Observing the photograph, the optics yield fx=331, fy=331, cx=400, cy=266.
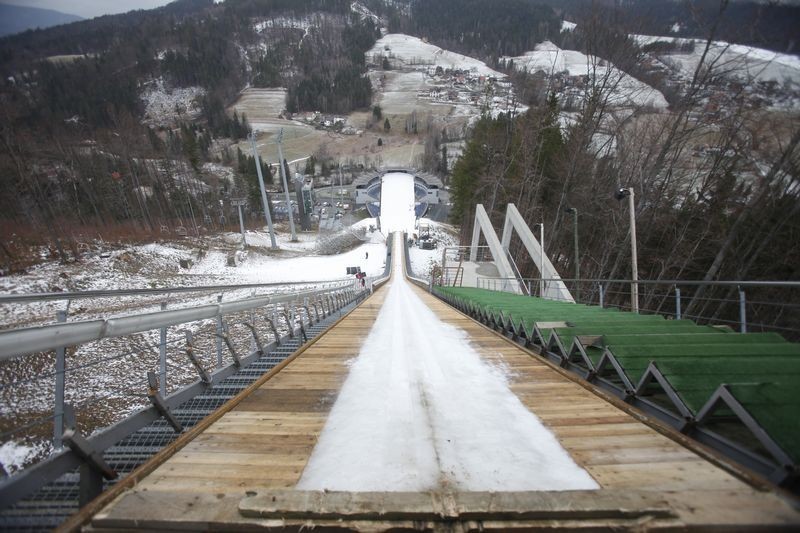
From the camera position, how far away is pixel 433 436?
Result: 83.4 inches

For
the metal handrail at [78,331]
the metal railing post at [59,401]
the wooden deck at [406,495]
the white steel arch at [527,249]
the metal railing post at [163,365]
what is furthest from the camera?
the white steel arch at [527,249]

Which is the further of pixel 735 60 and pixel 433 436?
pixel 735 60

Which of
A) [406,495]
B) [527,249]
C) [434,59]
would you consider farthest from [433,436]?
[434,59]

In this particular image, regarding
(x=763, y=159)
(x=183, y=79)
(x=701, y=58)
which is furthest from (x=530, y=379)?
(x=183, y=79)

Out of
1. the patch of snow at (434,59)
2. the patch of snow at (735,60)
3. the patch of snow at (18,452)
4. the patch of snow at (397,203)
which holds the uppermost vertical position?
the patch of snow at (434,59)

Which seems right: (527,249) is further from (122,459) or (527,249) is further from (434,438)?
(122,459)

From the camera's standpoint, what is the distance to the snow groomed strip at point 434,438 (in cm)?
172

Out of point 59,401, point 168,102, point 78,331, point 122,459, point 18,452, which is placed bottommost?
point 18,452

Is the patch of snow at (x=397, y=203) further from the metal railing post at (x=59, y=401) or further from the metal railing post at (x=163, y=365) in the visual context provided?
the metal railing post at (x=59, y=401)

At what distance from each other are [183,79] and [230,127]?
175 ft

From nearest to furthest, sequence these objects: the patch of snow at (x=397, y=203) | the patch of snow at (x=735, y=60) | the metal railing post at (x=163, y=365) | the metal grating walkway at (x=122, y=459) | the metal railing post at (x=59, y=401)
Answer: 1. the metal grating walkway at (x=122, y=459)
2. the metal railing post at (x=59, y=401)
3. the metal railing post at (x=163, y=365)
4. the patch of snow at (x=735, y=60)
5. the patch of snow at (x=397, y=203)

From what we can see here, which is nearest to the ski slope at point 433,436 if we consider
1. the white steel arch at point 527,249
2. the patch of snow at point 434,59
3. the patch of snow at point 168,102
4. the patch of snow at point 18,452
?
the patch of snow at point 18,452

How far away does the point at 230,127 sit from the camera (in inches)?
4454

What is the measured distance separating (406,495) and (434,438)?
0.65m
